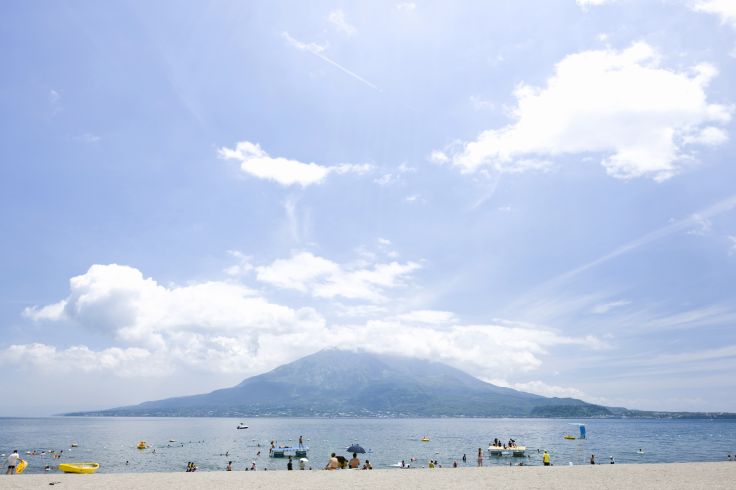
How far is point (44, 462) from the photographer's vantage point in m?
60.9

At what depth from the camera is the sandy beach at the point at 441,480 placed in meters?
22.6

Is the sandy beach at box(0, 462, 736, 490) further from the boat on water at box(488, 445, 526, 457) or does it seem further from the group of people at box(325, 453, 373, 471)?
the boat on water at box(488, 445, 526, 457)

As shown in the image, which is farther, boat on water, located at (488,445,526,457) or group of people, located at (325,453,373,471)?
boat on water, located at (488,445,526,457)

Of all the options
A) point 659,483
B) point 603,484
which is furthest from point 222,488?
point 659,483

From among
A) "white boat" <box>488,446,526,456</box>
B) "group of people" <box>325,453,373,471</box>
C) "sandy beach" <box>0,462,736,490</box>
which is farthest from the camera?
"white boat" <box>488,446,526,456</box>

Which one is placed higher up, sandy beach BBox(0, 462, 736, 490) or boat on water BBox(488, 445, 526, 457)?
sandy beach BBox(0, 462, 736, 490)

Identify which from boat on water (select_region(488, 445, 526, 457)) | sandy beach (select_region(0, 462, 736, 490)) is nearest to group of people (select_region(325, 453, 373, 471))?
sandy beach (select_region(0, 462, 736, 490))

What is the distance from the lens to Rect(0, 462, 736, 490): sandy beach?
22.6 meters

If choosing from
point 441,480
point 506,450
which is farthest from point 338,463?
point 506,450

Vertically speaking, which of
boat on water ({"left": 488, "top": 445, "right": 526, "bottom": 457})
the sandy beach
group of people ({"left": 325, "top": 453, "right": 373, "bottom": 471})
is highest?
the sandy beach

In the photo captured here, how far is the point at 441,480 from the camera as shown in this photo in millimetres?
24531

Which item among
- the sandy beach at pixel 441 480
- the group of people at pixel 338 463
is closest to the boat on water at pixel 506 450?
the sandy beach at pixel 441 480

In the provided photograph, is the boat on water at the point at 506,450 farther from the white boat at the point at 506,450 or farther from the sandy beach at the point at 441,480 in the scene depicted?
the sandy beach at the point at 441,480

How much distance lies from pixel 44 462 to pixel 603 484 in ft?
221
